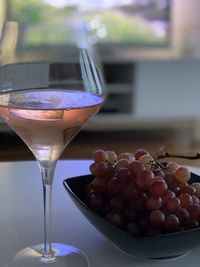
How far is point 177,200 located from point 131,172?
0.22ft

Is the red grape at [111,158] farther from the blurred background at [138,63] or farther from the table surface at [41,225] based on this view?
the blurred background at [138,63]

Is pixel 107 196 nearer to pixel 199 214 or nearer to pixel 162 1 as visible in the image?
pixel 199 214

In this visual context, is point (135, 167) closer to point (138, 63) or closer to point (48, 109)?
point (48, 109)

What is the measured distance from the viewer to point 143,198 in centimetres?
55

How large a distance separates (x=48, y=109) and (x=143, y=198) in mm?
142

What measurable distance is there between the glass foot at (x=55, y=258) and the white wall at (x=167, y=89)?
2565 mm

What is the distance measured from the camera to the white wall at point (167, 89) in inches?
123

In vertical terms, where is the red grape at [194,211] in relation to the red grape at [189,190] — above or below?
below

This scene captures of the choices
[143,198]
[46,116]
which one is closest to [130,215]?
[143,198]

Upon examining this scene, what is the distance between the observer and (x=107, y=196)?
0.58 meters

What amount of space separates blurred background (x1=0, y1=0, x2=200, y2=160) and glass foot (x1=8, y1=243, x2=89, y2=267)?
2.33 metres

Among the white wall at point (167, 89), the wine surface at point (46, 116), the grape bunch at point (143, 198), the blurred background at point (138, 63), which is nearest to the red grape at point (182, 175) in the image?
the grape bunch at point (143, 198)

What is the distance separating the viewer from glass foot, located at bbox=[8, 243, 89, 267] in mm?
551

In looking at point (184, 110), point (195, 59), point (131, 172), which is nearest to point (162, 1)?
point (195, 59)
